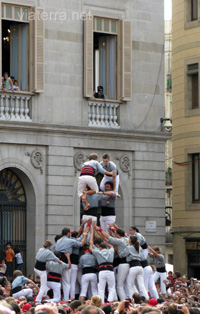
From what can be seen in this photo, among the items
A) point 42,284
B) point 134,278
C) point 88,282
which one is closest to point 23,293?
point 42,284

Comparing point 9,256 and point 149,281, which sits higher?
point 9,256

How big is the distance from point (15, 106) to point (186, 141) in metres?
9.62

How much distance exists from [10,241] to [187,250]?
9756mm

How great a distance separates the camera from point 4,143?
34.0 m

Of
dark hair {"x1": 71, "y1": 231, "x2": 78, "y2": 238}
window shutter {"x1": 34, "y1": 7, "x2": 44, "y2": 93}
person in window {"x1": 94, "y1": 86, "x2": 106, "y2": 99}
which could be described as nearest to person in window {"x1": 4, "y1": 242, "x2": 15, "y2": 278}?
window shutter {"x1": 34, "y1": 7, "x2": 44, "y2": 93}

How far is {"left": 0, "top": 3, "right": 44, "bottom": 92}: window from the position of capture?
34.6 m

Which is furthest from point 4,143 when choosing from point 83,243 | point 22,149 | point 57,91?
point 83,243

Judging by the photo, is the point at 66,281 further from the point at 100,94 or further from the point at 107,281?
the point at 100,94

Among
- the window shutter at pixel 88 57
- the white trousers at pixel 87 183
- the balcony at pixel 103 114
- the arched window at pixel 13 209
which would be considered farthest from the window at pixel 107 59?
the white trousers at pixel 87 183

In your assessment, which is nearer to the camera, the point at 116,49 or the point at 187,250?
the point at 116,49

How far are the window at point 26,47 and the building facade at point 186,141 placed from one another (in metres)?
8.65

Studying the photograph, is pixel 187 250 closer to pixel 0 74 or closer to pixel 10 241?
pixel 10 241

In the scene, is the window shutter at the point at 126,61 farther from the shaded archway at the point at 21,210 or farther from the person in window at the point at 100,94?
the shaded archway at the point at 21,210

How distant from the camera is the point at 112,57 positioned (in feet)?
121
